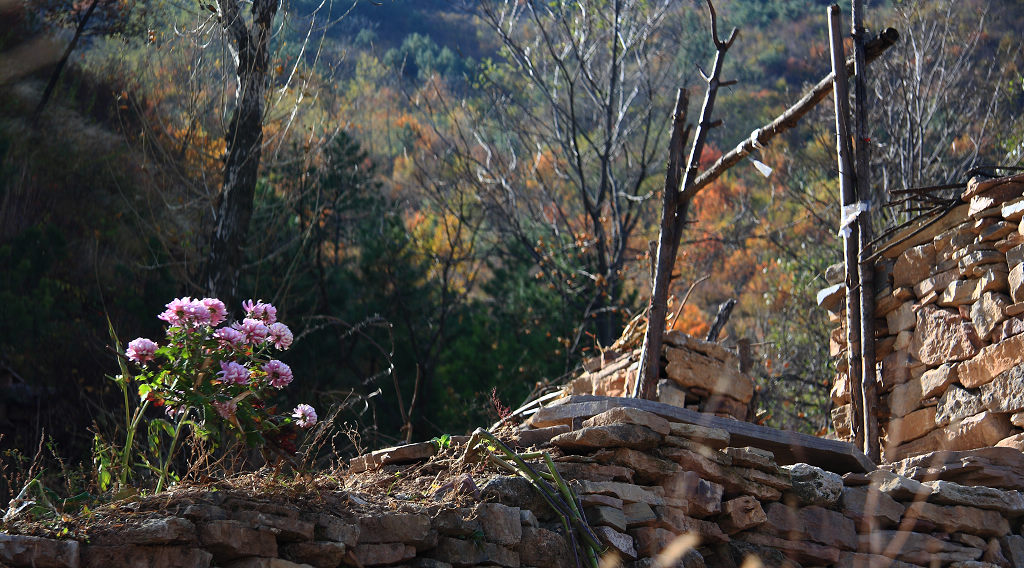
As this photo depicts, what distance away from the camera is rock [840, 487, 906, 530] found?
3891 millimetres

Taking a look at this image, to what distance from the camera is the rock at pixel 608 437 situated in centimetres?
344

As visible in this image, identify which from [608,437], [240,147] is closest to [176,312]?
[608,437]

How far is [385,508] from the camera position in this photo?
2.91m

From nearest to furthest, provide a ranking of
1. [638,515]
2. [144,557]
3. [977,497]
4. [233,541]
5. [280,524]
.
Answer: [144,557]
[233,541]
[280,524]
[638,515]
[977,497]

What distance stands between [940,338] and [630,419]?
2450 mm

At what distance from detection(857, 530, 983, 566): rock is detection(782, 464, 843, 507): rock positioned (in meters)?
0.21

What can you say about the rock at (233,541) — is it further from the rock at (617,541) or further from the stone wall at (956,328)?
the stone wall at (956,328)

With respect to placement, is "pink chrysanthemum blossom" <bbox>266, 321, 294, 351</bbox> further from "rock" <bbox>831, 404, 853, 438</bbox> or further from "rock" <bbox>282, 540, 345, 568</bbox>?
"rock" <bbox>831, 404, 853, 438</bbox>

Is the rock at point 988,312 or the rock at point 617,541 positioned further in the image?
the rock at point 988,312

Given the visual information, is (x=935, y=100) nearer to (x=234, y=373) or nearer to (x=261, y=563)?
(x=234, y=373)

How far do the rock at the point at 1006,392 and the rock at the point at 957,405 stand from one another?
49 millimetres

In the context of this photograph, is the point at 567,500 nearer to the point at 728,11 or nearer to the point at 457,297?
the point at 457,297

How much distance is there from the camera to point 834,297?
5.95 meters

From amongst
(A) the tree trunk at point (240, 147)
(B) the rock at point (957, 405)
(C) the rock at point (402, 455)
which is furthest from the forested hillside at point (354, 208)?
(C) the rock at point (402, 455)
